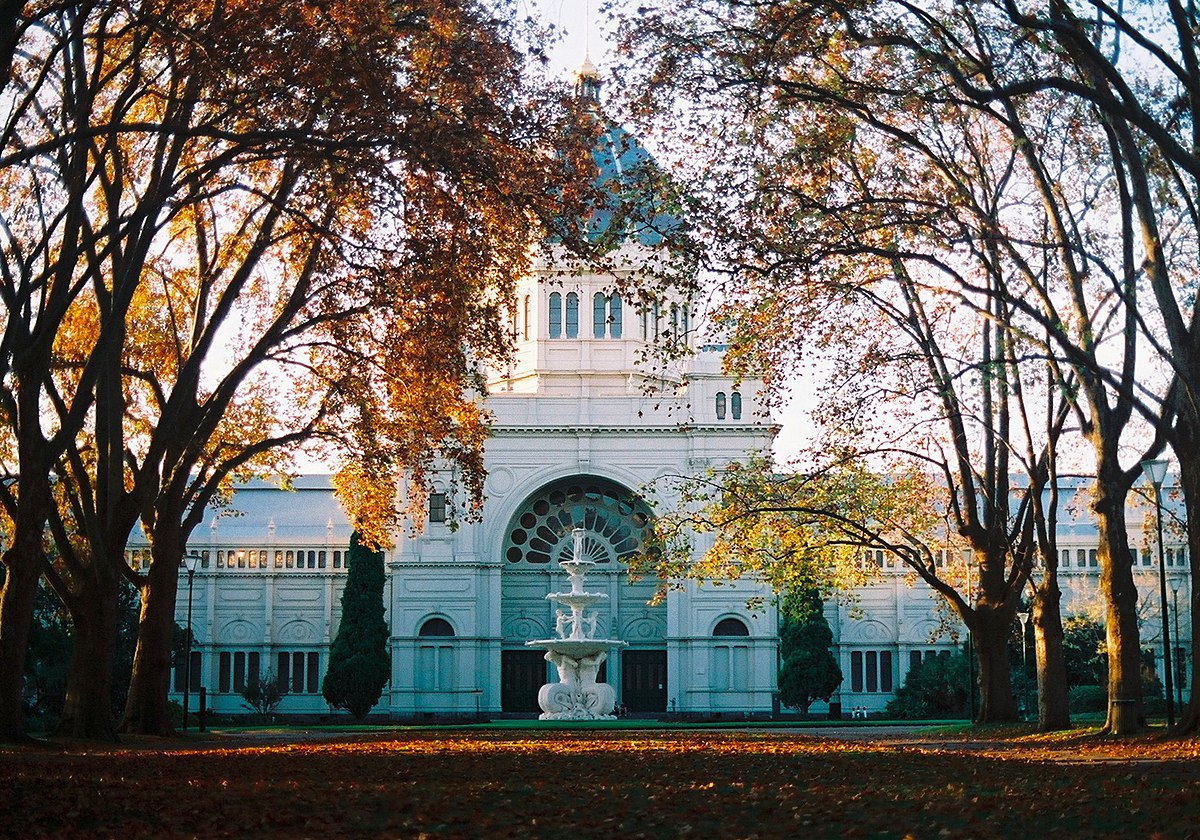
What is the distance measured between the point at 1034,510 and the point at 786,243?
10.9 m

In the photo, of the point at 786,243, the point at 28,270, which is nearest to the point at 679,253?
the point at 786,243

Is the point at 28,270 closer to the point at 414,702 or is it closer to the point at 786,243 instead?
the point at 786,243

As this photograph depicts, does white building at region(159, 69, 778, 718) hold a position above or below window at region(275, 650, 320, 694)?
above

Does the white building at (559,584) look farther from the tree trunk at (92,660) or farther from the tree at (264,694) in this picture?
the tree trunk at (92,660)

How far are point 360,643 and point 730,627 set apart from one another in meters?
17.5

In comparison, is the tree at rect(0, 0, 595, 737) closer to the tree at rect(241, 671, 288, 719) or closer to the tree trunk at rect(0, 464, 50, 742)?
the tree trunk at rect(0, 464, 50, 742)

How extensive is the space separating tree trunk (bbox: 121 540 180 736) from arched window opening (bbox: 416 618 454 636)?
147 ft

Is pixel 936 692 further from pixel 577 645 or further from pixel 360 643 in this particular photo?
pixel 360 643

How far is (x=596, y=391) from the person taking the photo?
78.6 metres

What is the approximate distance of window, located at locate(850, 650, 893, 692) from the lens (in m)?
78.1

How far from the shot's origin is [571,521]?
78.6 metres

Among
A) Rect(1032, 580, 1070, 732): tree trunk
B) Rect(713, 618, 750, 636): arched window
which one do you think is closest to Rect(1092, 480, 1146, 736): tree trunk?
Rect(1032, 580, 1070, 732): tree trunk

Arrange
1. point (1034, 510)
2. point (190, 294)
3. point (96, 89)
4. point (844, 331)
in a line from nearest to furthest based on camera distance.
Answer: point (96, 89)
point (844, 331)
point (1034, 510)
point (190, 294)

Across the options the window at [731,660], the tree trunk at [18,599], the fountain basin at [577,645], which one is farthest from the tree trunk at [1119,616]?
the window at [731,660]
